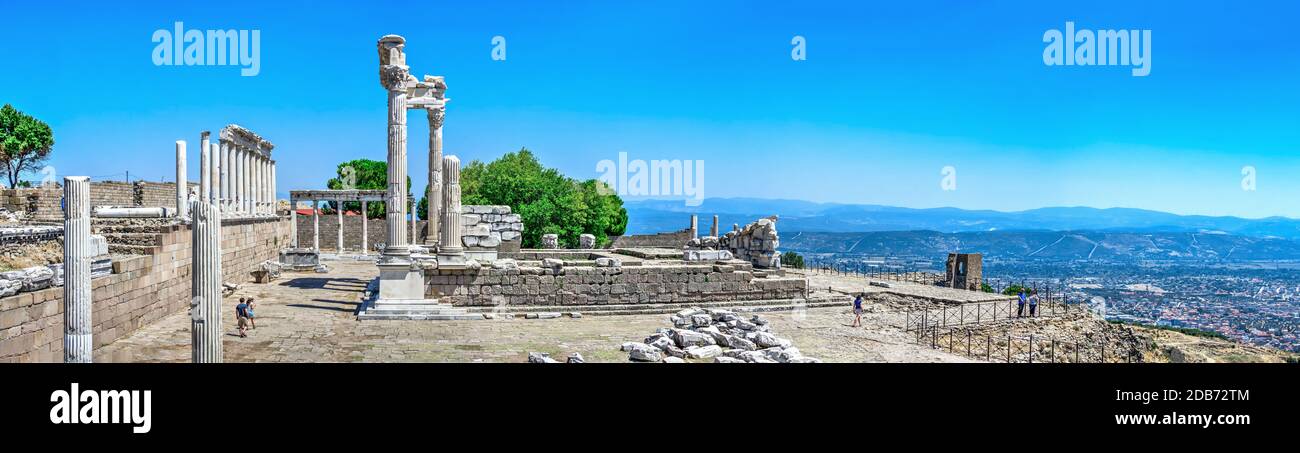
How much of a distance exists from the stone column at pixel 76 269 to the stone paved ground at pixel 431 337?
11.9ft

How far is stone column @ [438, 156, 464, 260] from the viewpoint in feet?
62.5

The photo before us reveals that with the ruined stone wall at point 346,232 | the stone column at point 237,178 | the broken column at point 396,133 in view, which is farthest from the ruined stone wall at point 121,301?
the ruined stone wall at point 346,232

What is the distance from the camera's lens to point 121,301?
45.0 feet

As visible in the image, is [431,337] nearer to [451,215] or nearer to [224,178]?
[451,215]

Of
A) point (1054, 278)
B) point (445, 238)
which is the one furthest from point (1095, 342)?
point (1054, 278)

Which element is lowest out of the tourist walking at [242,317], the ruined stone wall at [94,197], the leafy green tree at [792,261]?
the leafy green tree at [792,261]

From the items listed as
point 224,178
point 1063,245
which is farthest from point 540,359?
point 1063,245

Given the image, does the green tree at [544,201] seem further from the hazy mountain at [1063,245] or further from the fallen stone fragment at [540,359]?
the hazy mountain at [1063,245]

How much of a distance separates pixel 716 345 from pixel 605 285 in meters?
6.46

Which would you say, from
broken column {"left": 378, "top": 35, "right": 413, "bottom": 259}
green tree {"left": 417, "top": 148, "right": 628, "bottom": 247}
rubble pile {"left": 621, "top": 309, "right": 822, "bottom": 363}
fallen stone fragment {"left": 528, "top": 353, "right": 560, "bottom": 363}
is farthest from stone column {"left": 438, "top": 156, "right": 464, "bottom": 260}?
green tree {"left": 417, "top": 148, "right": 628, "bottom": 247}

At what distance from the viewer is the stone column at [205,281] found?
8000 millimetres

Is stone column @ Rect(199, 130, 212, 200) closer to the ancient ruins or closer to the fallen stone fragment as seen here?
the ancient ruins
